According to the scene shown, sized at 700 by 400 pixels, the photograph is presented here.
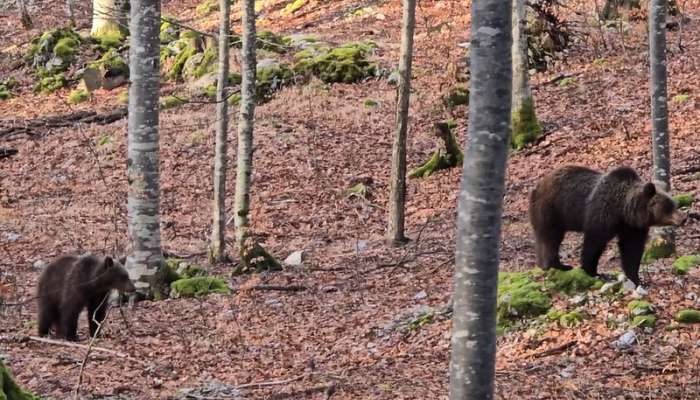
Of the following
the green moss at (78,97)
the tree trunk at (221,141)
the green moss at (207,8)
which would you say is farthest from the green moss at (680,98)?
the green moss at (207,8)

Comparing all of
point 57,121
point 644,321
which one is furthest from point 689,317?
point 57,121

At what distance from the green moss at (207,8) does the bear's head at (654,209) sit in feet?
102

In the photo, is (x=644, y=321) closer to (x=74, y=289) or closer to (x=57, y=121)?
(x=74, y=289)

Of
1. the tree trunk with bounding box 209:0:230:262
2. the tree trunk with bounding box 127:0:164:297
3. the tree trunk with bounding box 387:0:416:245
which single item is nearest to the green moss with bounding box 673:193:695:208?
the tree trunk with bounding box 387:0:416:245

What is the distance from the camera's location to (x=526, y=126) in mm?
20000

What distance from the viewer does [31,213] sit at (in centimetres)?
1956

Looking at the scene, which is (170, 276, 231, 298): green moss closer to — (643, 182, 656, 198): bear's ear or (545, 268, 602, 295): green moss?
(545, 268, 602, 295): green moss

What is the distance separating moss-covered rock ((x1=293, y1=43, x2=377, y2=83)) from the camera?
26.1 metres

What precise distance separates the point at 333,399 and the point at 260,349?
7.87 feet

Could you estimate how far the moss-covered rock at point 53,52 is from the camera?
101 feet

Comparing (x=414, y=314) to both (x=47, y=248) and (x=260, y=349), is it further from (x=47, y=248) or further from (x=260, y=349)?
(x=47, y=248)

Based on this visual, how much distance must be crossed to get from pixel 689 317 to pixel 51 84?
82.8 ft

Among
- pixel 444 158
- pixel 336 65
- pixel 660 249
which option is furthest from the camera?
pixel 336 65

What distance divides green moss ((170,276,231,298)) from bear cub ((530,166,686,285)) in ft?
15.6
